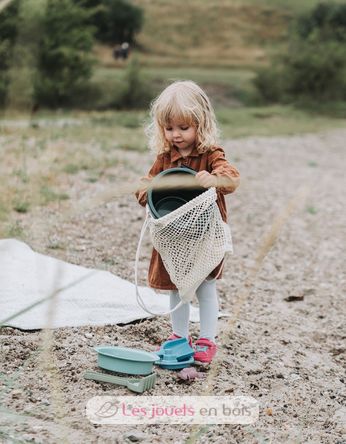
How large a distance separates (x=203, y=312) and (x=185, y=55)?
30.9 metres

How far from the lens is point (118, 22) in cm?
2806

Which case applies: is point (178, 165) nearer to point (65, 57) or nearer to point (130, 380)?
point (130, 380)

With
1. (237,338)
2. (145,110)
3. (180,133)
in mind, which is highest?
(180,133)

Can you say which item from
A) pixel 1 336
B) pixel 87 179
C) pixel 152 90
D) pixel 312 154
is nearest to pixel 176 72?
pixel 152 90

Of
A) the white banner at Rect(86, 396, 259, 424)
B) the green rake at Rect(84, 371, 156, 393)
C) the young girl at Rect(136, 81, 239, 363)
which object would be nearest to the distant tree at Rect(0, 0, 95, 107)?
the young girl at Rect(136, 81, 239, 363)

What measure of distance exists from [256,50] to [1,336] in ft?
104

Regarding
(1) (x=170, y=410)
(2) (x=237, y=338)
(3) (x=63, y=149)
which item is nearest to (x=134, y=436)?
(1) (x=170, y=410)

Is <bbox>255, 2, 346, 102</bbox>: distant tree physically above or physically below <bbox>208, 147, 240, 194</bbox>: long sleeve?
below

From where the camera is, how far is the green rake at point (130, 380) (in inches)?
103

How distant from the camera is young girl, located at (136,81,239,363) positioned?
9.36 ft

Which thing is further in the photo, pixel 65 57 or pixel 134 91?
pixel 134 91

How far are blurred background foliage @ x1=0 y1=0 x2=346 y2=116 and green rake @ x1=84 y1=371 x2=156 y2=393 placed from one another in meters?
10.1

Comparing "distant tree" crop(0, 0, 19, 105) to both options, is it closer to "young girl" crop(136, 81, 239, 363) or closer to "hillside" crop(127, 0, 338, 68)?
"young girl" crop(136, 81, 239, 363)

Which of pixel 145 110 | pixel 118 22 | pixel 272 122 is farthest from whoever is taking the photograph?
pixel 118 22
